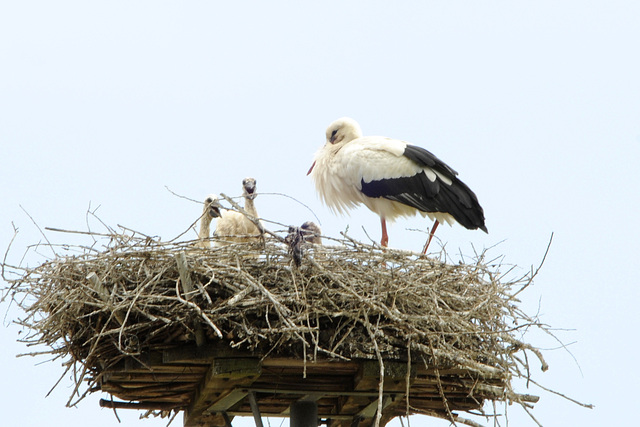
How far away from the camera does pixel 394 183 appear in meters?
7.25

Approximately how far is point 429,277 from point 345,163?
95.0 inches

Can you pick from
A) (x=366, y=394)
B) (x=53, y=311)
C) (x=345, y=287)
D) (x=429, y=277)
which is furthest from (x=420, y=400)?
(x=53, y=311)

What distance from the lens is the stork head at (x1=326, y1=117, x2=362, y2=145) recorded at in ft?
25.5

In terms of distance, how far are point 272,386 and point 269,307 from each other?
0.68 metres

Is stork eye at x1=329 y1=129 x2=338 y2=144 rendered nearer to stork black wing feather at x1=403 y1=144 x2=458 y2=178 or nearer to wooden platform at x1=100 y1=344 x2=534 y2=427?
stork black wing feather at x1=403 y1=144 x2=458 y2=178

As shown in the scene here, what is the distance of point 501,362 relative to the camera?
5055 mm

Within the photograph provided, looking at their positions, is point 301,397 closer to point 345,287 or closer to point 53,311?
point 345,287

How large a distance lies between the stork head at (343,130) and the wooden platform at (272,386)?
2.59m

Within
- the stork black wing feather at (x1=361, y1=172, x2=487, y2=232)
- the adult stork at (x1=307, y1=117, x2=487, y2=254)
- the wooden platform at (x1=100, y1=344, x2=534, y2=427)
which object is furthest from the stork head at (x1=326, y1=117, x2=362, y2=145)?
the wooden platform at (x1=100, y1=344, x2=534, y2=427)

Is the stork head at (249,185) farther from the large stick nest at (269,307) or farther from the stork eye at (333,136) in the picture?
the large stick nest at (269,307)

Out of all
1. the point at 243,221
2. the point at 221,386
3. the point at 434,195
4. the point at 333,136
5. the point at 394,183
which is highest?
the point at 333,136

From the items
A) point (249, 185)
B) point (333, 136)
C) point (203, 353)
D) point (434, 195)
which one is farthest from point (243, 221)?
point (203, 353)

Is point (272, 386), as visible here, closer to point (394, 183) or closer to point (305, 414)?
point (305, 414)

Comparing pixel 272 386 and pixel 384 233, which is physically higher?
pixel 384 233
